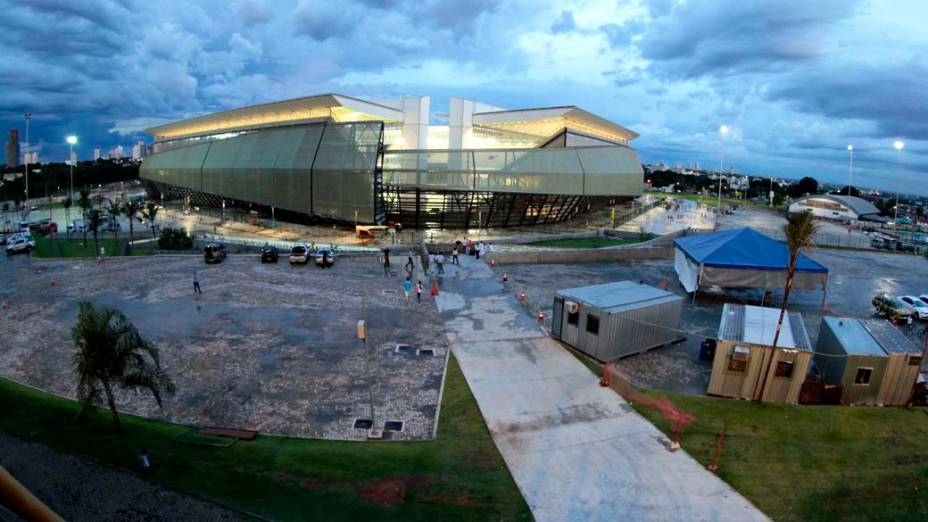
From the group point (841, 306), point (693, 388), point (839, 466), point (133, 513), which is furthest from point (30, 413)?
point (841, 306)

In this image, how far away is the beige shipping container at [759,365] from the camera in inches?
559

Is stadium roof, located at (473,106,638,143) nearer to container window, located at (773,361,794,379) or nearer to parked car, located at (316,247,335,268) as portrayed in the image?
parked car, located at (316,247,335,268)

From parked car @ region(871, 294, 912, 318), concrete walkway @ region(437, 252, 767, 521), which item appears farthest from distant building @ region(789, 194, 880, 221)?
concrete walkway @ region(437, 252, 767, 521)

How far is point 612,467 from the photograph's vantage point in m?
10.8

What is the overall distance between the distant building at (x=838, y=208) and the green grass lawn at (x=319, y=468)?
91.1 metres

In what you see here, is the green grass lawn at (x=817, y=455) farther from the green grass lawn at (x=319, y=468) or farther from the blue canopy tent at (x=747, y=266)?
the blue canopy tent at (x=747, y=266)

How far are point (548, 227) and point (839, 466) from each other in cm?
4017

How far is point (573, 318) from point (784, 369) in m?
6.19

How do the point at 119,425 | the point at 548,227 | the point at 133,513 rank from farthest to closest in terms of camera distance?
1. the point at 548,227
2. the point at 119,425
3. the point at 133,513

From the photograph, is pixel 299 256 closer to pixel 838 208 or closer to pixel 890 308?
pixel 890 308

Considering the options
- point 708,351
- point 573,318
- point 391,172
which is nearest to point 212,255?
point 391,172

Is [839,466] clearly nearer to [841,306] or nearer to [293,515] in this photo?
[293,515]

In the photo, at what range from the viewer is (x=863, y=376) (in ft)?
46.7

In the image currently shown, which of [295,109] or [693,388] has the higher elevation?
[295,109]
